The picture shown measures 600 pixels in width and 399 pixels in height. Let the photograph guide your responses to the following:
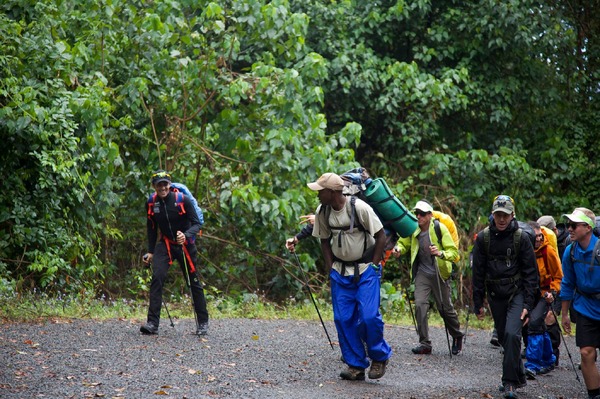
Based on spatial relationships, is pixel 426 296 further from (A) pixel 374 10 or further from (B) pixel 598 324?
(A) pixel 374 10

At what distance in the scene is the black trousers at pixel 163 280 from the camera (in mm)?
10516

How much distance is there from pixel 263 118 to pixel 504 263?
Answer: 7.78m

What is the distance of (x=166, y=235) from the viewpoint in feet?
35.2

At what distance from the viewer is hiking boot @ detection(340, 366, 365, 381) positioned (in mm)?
8516

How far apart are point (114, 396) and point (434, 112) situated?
1374 cm

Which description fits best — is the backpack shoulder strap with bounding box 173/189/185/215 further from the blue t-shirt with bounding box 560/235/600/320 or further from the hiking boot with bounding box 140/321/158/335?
the blue t-shirt with bounding box 560/235/600/320

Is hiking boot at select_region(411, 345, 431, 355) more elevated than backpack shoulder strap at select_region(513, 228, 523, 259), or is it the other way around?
backpack shoulder strap at select_region(513, 228, 523, 259)

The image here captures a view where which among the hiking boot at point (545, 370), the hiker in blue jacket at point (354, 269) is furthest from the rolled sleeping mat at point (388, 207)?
the hiking boot at point (545, 370)

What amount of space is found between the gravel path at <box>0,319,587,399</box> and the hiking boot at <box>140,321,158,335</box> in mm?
131

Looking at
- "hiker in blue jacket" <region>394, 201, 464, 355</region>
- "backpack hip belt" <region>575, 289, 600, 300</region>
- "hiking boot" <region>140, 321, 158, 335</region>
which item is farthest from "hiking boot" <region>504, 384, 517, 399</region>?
"hiking boot" <region>140, 321, 158, 335</region>

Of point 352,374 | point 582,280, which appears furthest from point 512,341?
point 352,374

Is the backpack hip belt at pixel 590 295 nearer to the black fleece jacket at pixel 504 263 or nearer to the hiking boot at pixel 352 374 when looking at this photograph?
the black fleece jacket at pixel 504 263

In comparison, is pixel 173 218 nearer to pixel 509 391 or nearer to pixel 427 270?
pixel 427 270

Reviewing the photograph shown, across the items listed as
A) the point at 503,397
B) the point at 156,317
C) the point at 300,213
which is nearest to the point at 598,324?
the point at 503,397
